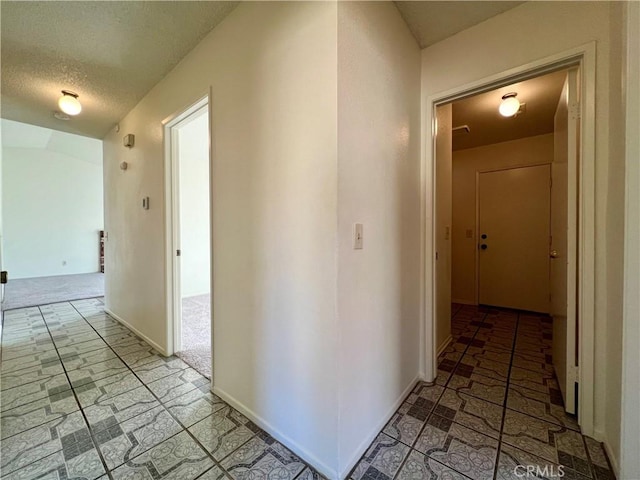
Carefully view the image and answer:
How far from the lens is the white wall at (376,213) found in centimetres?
115

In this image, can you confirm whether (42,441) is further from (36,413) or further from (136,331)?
(136,331)

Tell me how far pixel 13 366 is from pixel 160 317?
120 cm

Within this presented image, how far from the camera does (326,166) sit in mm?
1115

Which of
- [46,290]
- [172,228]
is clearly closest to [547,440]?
[172,228]

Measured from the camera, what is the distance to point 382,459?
125 centimetres

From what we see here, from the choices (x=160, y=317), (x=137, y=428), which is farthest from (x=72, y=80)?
(x=137, y=428)

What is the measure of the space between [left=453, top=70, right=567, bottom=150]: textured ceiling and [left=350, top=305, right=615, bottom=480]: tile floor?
7.15ft

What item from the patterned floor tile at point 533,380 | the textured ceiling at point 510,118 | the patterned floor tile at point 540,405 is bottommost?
the patterned floor tile at point 540,405

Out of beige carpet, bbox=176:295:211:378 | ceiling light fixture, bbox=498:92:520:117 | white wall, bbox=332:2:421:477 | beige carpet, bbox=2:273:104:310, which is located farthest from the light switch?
beige carpet, bbox=2:273:104:310

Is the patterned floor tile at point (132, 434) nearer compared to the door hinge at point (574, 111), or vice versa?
the patterned floor tile at point (132, 434)

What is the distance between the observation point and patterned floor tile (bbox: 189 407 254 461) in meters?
1.31

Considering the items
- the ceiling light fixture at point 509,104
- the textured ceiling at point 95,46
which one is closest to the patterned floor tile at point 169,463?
the textured ceiling at point 95,46

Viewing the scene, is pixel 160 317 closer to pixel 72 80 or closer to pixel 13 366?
pixel 13 366

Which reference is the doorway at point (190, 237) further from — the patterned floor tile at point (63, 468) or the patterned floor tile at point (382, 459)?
the patterned floor tile at point (382, 459)
